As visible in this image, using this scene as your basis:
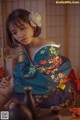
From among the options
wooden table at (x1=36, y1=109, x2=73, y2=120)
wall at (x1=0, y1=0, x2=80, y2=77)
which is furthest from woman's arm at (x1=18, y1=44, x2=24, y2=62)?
wooden table at (x1=36, y1=109, x2=73, y2=120)

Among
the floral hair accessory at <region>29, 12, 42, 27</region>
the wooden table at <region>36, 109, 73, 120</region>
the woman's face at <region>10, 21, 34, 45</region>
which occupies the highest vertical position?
the floral hair accessory at <region>29, 12, 42, 27</region>

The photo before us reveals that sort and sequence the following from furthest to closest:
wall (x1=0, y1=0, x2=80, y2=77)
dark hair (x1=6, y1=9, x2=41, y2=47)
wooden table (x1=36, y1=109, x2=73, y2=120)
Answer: wall (x1=0, y1=0, x2=80, y2=77) → dark hair (x1=6, y1=9, x2=41, y2=47) → wooden table (x1=36, y1=109, x2=73, y2=120)

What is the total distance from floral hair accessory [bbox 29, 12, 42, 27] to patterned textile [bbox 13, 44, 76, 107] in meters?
0.22

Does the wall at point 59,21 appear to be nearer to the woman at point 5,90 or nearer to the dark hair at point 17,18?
the dark hair at point 17,18

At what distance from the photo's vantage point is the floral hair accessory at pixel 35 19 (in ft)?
7.02

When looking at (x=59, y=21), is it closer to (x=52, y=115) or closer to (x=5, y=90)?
(x=5, y=90)

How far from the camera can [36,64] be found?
2154 mm

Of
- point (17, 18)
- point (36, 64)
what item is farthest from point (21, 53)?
point (17, 18)

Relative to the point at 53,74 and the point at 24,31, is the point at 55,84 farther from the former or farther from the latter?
the point at 24,31

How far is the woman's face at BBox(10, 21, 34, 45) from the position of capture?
7.02 ft

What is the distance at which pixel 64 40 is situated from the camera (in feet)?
7.74

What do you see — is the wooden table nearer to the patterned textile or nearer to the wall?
the patterned textile

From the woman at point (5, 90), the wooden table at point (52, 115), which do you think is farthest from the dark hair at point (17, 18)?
the wooden table at point (52, 115)

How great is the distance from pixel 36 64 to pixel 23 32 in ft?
1.01
